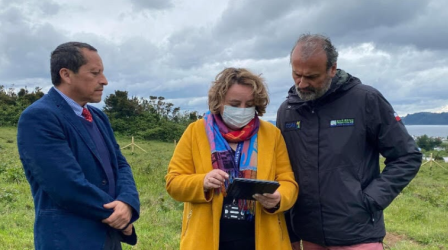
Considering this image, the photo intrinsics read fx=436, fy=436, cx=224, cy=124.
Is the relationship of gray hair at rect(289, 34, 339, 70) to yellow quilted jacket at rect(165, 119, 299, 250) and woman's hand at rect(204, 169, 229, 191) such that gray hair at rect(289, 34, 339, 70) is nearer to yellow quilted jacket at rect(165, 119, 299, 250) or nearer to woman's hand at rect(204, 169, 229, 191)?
yellow quilted jacket at rect(165, 119, 299, 250)

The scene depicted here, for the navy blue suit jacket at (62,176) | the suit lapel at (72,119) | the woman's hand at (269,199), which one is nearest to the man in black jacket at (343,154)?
the woman's hand at (269,199)

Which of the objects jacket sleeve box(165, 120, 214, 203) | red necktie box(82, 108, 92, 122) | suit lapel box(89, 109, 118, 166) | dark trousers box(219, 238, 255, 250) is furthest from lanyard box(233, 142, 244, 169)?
red necktie box(82, 108, 92, 122)

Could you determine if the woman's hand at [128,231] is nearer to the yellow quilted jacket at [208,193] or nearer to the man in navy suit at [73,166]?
the man in navy suit at [73,166]

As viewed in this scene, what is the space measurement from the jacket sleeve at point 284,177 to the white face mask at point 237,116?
259 millimetres

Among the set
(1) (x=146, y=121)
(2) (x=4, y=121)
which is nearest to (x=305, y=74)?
(2) (x=4, y=121)

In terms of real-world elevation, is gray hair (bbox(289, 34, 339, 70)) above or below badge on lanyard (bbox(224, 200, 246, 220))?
above

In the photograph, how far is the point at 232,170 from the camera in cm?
286

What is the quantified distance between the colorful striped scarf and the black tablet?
0.15 meters

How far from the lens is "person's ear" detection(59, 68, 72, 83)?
8.88 feet

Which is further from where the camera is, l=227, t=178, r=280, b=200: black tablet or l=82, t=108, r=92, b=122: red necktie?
l=82, t=108, r=92, b=122: red necktie

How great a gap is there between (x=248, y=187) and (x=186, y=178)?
0.45m

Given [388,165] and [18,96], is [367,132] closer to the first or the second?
[388,165]

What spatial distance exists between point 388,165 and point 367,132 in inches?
10.1

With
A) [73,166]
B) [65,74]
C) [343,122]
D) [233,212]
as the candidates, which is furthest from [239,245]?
[65,74]
